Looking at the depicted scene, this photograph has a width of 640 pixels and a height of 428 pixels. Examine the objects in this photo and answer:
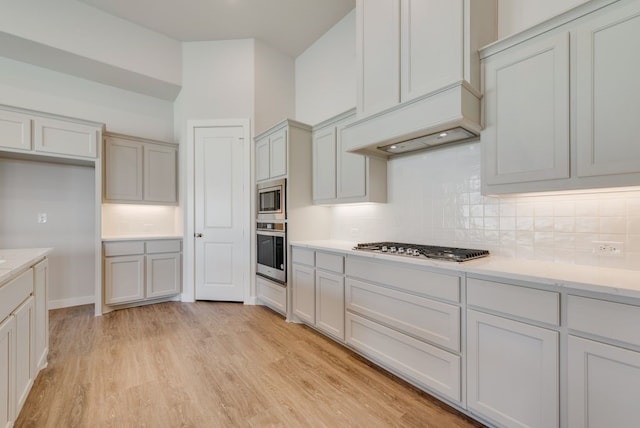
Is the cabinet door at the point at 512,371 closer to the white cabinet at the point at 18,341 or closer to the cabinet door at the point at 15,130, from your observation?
the white cabinet at the point at 18,341

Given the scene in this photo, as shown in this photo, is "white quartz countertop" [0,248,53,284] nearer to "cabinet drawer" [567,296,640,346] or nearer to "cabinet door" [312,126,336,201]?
"cabinet door" [312,126,336,201]

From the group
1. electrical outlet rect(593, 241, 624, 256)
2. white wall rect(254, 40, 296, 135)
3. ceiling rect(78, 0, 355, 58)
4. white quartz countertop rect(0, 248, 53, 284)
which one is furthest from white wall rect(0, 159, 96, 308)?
electrical outlet rect(593, 241, 624, 256)

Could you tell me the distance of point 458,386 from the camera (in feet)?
5.55

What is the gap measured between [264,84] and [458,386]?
4.09 metres

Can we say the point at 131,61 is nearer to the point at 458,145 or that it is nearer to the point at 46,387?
the point at 46,387

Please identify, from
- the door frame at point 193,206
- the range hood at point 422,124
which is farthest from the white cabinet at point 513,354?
the door frame at point 193,206

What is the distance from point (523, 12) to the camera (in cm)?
198

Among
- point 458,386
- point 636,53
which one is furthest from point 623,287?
point 636,53

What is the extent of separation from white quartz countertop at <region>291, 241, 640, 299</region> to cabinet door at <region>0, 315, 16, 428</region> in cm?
224

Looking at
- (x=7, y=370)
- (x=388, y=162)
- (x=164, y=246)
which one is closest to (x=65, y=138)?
(x=164, y=246)

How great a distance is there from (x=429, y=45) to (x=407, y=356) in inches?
85.2

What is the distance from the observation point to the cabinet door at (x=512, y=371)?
4.46 ft

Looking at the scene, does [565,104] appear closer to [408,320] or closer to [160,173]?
[408,320]

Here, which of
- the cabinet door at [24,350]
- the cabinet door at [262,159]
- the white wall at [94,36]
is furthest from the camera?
the cabinet door at [262,159]
